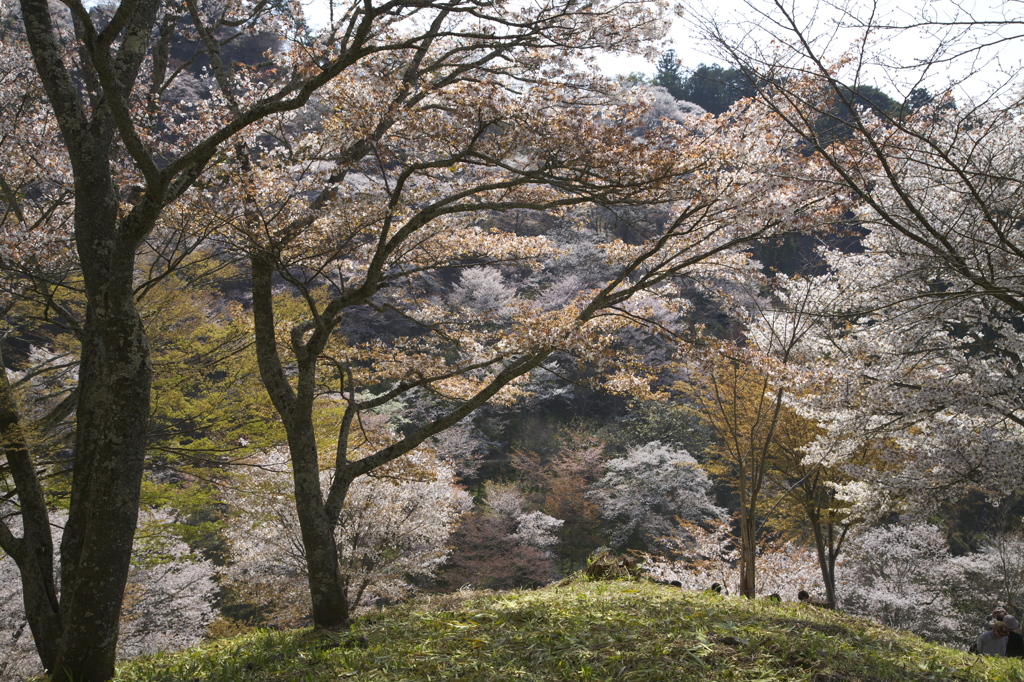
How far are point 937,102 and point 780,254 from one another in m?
23.7

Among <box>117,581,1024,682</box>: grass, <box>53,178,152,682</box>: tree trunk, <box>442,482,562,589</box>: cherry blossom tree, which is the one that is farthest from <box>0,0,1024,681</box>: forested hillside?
<box>442,482,562,589</box>: cherry blossom tree

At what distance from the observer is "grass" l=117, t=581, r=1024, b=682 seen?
290 cm

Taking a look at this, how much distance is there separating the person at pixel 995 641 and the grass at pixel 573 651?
2952 mm

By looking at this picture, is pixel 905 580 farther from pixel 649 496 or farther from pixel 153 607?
pixel 153 607

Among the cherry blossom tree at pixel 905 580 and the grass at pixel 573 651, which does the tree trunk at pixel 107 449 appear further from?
the cherry blossom tree at pixel 905 580

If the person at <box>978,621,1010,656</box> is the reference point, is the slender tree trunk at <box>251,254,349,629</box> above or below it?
above

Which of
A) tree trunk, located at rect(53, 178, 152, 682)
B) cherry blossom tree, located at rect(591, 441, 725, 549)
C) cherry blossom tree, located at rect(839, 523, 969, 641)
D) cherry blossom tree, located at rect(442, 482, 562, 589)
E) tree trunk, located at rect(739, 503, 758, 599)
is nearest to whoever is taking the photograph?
tree trunk, located at rect(53, 178, 152, 682)

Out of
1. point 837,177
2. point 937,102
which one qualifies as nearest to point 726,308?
point 837,177

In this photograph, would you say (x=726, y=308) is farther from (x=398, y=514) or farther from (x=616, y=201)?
(x=398, y=514)

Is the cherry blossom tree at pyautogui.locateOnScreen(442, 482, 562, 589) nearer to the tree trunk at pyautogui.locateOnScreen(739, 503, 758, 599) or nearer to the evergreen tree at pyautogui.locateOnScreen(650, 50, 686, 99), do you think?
the tree trunk at pyautogui.locateOnScreen(739, 503, 758, 599)

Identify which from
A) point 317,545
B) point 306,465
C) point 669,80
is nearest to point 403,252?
point 306,465

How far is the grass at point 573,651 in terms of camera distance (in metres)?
2.90

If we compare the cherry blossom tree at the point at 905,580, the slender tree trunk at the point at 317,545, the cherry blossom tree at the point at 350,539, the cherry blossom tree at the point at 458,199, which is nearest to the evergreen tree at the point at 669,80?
the cherry blossom tree at the point at 905,580

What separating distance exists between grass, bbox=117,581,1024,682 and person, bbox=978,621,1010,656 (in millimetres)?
2952
